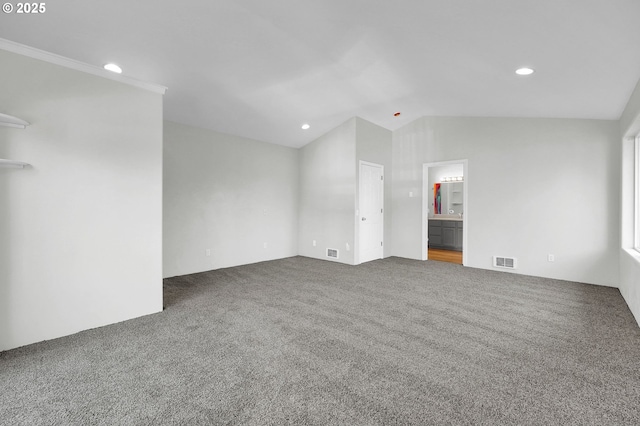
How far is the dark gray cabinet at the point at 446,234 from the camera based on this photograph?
24.8 feet

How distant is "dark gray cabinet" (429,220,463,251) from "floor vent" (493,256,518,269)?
2.32 m

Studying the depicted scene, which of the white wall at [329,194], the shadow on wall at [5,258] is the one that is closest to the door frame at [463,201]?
the white wall at [329,194]

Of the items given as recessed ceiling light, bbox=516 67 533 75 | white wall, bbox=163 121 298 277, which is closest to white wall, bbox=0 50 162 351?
white wall, bbox=163 121 298 277

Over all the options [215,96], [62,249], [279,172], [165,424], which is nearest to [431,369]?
[165,424]

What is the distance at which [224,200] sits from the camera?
549cm

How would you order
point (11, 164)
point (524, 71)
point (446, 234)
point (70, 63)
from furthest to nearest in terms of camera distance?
point (446, 234), point (524, 71), point (70, 63), point (11, 164)

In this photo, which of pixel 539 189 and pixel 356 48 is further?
pixel 539 189

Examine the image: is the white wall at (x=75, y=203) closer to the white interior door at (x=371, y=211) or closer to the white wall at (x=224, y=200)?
the white wall at (x=224, y=200)

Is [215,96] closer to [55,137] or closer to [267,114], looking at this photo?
[267,114]

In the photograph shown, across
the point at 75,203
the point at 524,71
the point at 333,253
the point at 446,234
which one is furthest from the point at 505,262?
the point at 75,203

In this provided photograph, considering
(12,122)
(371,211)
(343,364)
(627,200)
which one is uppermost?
(12,122)

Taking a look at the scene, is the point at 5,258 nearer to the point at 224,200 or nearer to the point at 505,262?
the point at 224,200

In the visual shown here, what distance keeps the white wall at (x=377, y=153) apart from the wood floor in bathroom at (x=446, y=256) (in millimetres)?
1095

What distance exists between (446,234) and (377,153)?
313cm
